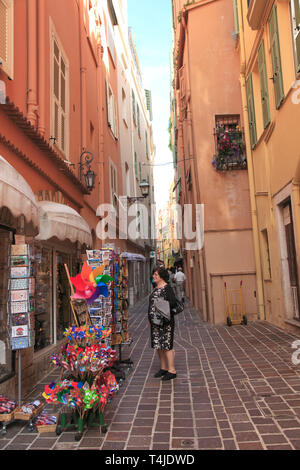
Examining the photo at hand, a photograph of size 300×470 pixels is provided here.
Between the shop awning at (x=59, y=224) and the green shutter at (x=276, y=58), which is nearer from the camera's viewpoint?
the shop awning at (x=59, y=224)

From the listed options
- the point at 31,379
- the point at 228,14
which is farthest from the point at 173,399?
the point at 228,14

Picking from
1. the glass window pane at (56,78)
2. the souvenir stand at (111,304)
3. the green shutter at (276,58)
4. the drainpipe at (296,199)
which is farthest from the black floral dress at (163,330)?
the glass window pane at (56,78)

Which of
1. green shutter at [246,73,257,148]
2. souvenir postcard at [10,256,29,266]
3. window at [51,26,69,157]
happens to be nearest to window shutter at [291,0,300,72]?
green shutter at [246,73,257,148]

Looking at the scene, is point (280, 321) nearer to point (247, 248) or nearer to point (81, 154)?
point (247, 248)

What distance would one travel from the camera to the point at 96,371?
415 cm

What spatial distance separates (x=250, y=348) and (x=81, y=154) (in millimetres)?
6059

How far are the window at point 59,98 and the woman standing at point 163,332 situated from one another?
388 centimetres

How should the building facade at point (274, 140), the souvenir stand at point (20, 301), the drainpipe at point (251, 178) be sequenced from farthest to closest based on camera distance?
the drainpipe at point (251, 178) < the building facade at point (274, 140) < the souvenir stand at point (20, 301)

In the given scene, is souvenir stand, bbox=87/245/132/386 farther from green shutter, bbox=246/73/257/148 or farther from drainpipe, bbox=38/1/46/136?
green shutter, bbox=246/73/257/148

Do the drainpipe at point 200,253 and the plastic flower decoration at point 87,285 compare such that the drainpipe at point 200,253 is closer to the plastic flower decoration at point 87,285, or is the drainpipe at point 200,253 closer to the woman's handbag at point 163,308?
the woman's handbag at point 163,308

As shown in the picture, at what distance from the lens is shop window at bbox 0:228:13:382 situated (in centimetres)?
524

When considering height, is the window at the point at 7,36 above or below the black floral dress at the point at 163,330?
above

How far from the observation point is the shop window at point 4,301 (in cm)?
524

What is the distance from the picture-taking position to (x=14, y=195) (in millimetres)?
4066
